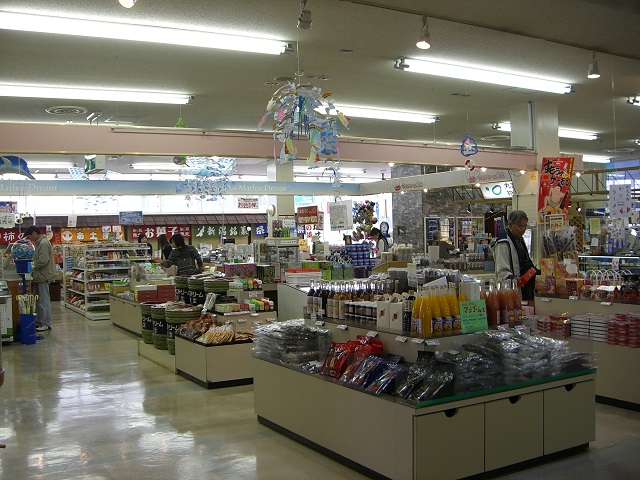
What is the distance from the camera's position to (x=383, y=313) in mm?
4480

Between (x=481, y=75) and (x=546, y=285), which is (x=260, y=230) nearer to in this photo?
(x=481, y=75)

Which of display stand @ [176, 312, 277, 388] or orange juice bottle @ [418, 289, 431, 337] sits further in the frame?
display stand @ [176, 312, 277, 388]

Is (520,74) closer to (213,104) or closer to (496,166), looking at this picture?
(496,166)

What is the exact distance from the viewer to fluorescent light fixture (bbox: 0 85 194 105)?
9000 mm

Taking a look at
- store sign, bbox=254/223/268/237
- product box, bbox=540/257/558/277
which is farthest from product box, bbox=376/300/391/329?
store sign, bbox=254/223/268/237

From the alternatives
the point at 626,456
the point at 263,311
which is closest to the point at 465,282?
the point at 626,456

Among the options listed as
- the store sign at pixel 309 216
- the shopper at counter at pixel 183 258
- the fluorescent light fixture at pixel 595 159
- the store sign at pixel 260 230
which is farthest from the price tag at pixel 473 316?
the store sign at pixel 260 230

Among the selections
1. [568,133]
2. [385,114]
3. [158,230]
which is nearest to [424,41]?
[385,114]

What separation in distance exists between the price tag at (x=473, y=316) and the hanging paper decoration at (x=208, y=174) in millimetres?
7608

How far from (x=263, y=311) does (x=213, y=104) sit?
465 centimetres

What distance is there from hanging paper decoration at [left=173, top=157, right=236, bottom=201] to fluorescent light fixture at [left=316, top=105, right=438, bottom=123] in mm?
2377

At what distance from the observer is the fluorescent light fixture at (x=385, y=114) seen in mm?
11031

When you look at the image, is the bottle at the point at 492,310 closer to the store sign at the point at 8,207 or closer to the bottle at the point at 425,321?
the bottle at the point at 425,321

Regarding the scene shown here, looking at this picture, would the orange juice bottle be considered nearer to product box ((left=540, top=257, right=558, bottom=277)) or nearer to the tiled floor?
the tiled floor
